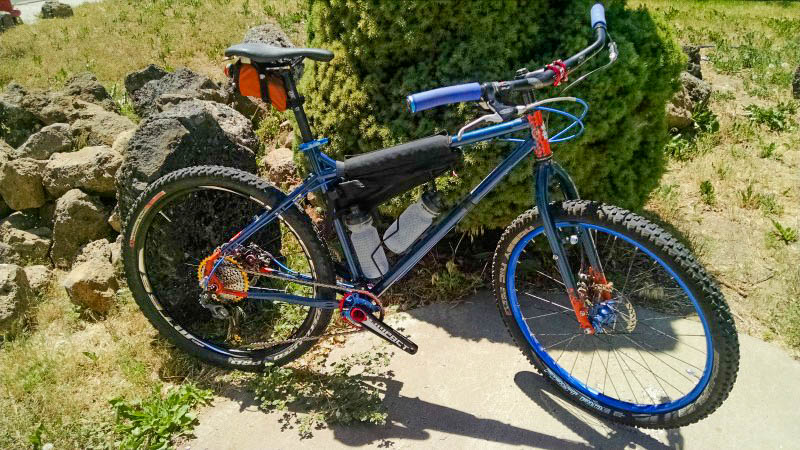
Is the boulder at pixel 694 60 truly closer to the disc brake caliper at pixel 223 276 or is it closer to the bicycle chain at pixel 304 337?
the bicycle chain at pixel 304 337

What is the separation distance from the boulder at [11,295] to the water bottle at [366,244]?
95.3 inches

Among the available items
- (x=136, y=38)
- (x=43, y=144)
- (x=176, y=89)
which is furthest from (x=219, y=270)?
(x=136, y=38)

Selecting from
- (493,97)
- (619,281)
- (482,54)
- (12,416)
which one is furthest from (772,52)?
(12,416)

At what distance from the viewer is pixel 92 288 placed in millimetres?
4055

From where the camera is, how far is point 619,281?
3916 mm

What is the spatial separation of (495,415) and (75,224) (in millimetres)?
3390

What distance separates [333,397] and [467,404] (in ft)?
2.35

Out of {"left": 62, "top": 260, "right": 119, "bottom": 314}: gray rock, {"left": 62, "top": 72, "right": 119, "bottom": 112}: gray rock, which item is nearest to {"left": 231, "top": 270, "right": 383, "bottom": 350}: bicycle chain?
{"left": 62, "top": 260, "right": 119, "bottom": 314}: gray rock

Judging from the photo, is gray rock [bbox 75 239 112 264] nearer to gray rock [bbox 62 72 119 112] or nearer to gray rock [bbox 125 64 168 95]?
gray rock [bbox 62 72 119 112]

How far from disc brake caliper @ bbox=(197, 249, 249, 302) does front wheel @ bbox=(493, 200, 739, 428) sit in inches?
53.3

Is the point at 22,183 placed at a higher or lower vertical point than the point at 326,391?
higher

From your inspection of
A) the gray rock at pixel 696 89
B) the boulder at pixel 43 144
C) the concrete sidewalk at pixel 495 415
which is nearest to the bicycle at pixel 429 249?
the concrete sidewalk at pixel 495 415

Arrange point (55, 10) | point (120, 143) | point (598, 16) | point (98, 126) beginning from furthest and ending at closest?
1. point (55, 10)
2. point (98, 126)
3. point (120, 143)
4. point (598, 16)

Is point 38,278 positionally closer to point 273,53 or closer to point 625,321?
point 273,53
